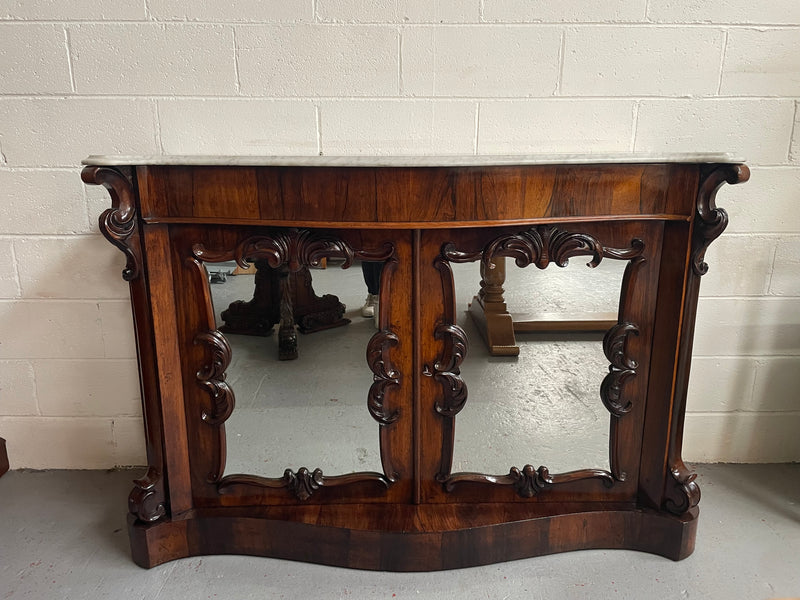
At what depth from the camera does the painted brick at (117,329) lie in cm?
188

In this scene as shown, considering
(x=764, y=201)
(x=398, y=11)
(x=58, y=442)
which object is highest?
(x=398, y=11)

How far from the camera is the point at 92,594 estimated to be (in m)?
1.50

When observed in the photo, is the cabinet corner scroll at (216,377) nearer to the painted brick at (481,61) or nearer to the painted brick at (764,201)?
the painted brick at (481,61)

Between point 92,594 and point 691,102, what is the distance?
204 centimetres

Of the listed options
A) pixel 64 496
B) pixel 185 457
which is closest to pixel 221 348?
pixel 185 457

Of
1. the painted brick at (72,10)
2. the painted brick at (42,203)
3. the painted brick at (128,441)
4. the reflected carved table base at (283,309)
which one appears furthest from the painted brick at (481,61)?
the painted brick at (128,441)

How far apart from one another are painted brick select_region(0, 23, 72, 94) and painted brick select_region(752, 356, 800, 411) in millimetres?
2253

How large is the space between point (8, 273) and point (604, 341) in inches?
68.4

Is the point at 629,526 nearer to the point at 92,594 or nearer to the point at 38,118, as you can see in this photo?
the point at 92,594

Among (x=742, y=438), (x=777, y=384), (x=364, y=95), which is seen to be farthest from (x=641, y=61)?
(x=742, y=438)

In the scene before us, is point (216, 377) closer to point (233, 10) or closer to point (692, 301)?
point (233, 10)

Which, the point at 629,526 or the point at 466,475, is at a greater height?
the point at 466,475

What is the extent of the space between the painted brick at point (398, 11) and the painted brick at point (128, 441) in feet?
4.47

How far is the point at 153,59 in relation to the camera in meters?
1.68
